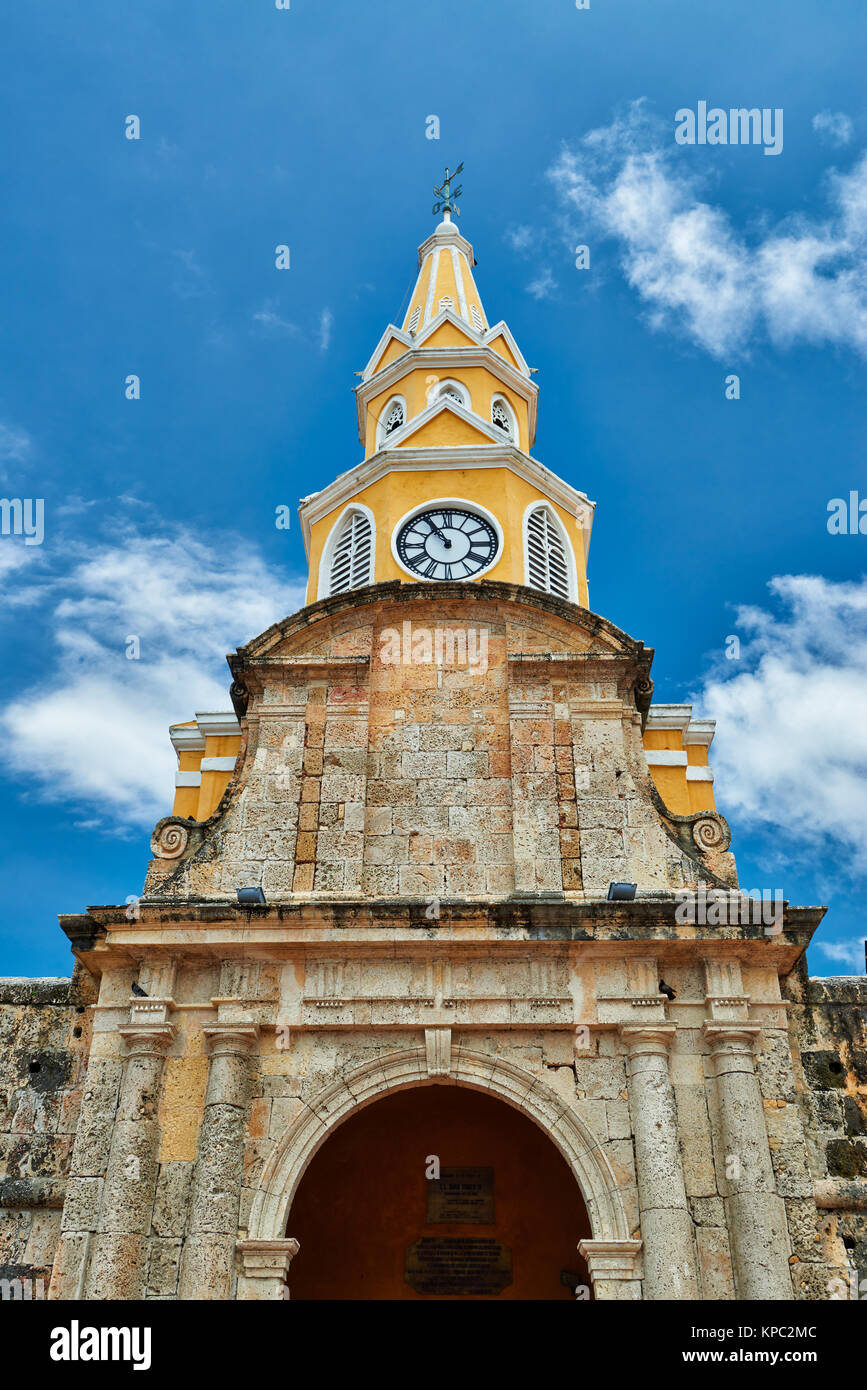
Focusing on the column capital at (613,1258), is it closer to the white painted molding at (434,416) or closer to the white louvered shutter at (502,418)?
the white painted molding at (434,416)

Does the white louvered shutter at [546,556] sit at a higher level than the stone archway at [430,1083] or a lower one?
higher

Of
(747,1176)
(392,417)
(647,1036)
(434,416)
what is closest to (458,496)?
(434,416)

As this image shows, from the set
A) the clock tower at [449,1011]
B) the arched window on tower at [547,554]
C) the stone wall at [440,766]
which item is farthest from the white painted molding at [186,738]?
the arched window on tower at [547,554]

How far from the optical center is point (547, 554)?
62.2 ft

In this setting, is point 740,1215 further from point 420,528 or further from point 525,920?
point 420,528

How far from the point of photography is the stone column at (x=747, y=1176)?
10.2 meters

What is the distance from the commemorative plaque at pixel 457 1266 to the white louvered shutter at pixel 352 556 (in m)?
9.28

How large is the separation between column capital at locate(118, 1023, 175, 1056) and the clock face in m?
8.33

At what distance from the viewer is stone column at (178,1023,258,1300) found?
34.1 ft

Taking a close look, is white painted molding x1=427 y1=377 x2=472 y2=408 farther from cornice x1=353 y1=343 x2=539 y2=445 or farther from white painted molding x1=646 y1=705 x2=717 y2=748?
white painted molding x1=646 y1=705 x2=717 y2=748

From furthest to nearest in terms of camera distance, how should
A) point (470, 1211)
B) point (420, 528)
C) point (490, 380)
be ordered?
point (490, 380), point (420, 528), point (470, 1211)
